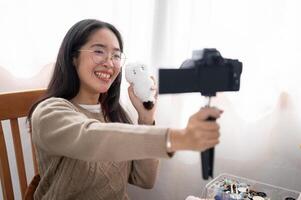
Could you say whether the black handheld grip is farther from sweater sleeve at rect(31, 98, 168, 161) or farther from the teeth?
the teeth

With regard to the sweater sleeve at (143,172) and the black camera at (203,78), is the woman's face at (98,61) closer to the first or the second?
the sweater sleeve at (143,172)

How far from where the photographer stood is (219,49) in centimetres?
119

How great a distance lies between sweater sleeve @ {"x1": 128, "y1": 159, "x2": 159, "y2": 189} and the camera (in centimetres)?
116

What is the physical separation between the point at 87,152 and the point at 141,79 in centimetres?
43

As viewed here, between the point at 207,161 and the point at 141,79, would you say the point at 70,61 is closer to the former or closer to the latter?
the point at 141,79

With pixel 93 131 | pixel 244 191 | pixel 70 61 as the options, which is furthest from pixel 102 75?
pixel 244 191

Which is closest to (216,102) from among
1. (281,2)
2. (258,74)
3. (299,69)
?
(258,74)

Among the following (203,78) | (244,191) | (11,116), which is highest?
(203,78)

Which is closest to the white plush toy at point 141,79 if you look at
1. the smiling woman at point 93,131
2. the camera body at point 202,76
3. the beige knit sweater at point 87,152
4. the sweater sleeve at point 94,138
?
the smiling woman at point 93,131

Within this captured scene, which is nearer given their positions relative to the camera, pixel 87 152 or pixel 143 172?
pixel 87 152

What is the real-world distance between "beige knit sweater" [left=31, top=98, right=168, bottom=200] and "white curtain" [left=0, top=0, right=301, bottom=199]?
11.9 inches

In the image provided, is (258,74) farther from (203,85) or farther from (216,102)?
(203,85)

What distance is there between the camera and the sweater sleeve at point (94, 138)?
1.99 feet

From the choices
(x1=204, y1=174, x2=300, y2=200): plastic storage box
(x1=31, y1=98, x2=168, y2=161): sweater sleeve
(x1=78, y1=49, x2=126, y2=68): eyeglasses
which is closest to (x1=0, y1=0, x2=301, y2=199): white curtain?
(x1=204, y1=174, x2=300, y2=200): plastic storage box
